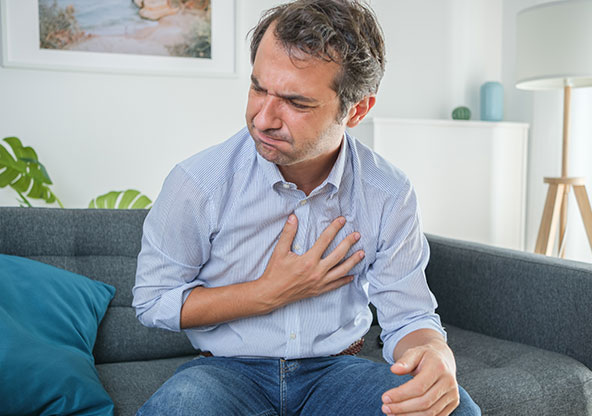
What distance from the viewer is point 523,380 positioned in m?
1.54

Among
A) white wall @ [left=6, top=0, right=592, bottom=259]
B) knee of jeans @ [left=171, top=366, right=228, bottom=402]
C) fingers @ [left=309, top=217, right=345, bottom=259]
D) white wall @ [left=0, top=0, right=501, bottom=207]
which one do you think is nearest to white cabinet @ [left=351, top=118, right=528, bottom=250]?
white wall @ [left=6, top=0, right=592, bottom=259]

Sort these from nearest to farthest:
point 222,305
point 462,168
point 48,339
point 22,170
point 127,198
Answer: point 222,305 → point 48,339 → point 22,170 → point 127,198 → point 462,168

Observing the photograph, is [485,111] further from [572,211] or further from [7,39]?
[7,39]

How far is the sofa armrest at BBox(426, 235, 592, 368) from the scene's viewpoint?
1.71 meters

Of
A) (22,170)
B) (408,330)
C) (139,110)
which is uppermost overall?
(139,110)

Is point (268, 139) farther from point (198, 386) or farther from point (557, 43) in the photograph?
point (557, 43)

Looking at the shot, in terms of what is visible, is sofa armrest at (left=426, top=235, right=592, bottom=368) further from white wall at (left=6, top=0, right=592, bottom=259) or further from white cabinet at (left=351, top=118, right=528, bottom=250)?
white wall at (left=6, top=0, right=592, bottom=259)

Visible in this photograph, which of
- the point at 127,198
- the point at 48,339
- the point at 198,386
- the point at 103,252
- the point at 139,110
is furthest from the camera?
the point at 139,110

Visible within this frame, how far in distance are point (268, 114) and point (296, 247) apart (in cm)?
29

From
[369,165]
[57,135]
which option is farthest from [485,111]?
[369,165]

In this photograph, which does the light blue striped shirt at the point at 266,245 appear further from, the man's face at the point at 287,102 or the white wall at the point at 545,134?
the white wall at the point at 545,134

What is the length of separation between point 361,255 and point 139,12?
86.9 inches

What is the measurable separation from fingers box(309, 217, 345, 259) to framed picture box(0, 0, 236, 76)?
2.09m

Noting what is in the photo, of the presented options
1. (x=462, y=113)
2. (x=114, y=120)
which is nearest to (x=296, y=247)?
(x=114, y=120)
